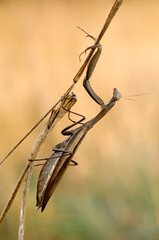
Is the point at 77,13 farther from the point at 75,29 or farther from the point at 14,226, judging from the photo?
the point at 14,226

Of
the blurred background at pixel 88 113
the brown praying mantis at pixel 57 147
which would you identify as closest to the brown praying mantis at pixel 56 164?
the brown praying mantis at pixel 57 147

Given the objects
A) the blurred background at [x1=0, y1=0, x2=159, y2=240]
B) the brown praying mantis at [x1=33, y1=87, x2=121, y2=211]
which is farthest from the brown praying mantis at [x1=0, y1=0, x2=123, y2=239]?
the blurred background at [x1=0, y1=0, x2=159, y2=240]

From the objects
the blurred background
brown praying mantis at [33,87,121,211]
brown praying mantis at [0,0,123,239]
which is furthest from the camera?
the blurred background

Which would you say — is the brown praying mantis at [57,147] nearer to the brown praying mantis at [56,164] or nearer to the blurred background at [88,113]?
the brown praying mantis at [56,164]

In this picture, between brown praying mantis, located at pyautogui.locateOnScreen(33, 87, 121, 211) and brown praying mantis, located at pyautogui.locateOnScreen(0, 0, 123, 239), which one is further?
brown praying mantis, located at pyautogui.locateOnScreen(33, 87, 121, 211)

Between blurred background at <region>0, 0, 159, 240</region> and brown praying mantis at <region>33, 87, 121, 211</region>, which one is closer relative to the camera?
brown praying mantis at <region>33, 87, 121, 211</region>

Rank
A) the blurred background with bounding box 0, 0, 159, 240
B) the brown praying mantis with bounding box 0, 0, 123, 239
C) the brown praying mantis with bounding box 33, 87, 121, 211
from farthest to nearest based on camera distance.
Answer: the blurred background with bounding box 0, 0, 159, 240 → the brown praying mantis with bounding box 33, 87, 121, 211 → the brown praying mantis with bounding box 0, 0, 123, 239

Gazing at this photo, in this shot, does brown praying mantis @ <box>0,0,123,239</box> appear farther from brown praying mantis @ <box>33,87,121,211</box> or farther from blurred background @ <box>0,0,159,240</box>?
blurred background @ <box>0,0,159,240</box>

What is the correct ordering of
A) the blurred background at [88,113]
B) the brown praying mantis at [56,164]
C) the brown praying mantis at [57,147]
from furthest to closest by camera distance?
1. the blurred background at [88,113]
2. the brown praying mantis at [56,164]
3. the brown praying mantis at [57,147]

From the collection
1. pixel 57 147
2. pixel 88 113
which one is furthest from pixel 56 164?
pixel 88 113
